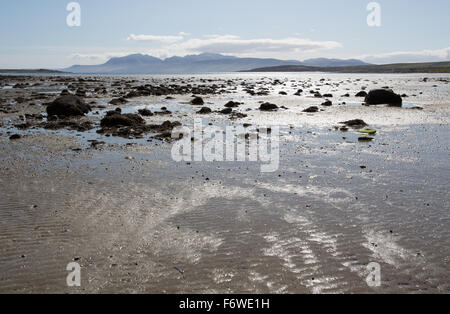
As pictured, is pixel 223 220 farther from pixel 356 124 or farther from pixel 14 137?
pixel 356 124

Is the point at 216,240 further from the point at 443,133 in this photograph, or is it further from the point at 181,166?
the point at 443,133

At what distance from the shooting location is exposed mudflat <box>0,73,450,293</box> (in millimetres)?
6262

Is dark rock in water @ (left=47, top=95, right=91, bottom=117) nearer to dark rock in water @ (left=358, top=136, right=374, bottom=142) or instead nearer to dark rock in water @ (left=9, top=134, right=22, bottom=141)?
dark rock in water @ (left=9, top=134, right=22, bottom=141)

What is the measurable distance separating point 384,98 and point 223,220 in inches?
1270

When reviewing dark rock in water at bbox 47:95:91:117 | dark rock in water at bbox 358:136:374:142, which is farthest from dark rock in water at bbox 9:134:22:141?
dark rock in water at bbox 358:136:374:142

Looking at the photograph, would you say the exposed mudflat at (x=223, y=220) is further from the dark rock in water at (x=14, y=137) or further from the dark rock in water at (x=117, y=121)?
the dark rock in water at (x=117, y=121)

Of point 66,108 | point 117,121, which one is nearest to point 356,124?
point 117,121

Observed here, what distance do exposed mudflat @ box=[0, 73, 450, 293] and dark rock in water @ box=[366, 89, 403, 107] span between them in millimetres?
19532

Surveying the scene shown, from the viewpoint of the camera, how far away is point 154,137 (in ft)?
61.9

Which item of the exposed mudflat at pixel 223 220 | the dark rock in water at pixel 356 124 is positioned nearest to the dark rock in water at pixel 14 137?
the exposed mudflat at pixel 223 220

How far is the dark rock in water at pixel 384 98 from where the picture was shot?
113ft

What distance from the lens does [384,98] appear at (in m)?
35.0
